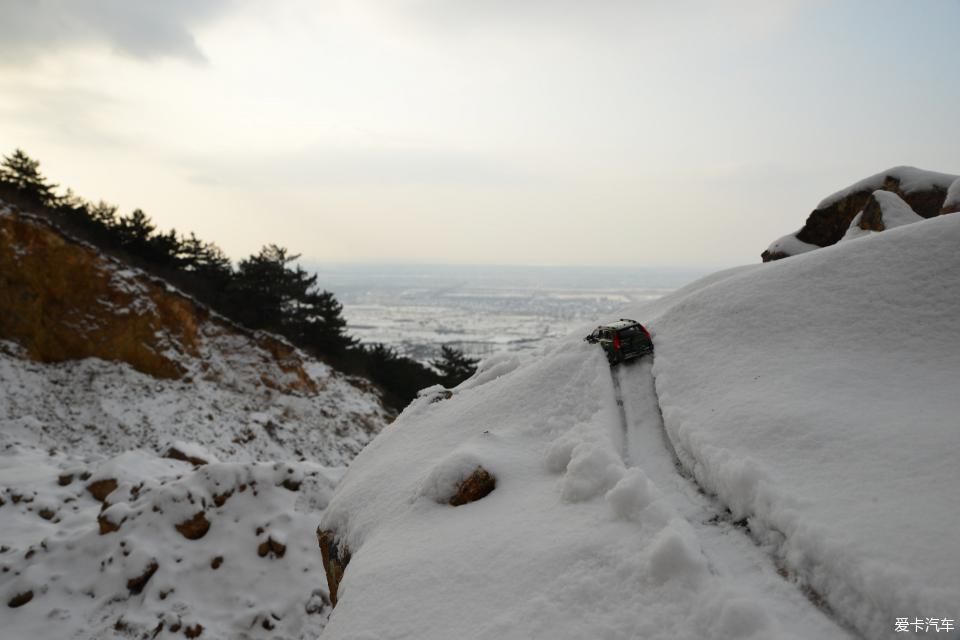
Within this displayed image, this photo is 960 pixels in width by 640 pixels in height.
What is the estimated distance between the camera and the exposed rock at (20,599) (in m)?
7.81

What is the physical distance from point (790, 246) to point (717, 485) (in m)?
14.9

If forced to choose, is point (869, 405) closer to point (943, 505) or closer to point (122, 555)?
point (943, 505)

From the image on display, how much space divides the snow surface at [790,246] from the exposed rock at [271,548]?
58.8 ft

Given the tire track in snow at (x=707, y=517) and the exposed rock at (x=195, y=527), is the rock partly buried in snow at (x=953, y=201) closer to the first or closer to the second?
the tire track in snow at (x=707, y=517)

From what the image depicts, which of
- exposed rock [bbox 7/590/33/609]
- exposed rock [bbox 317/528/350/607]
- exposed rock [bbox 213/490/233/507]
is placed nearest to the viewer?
exposed rock [bbox 317/528/350/607]

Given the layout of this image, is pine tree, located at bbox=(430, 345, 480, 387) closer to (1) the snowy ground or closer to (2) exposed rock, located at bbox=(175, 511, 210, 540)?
(1) the snowy ground

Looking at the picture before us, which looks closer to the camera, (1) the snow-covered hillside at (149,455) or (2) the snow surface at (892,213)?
(1) the snow-covered hillside at (149,455)

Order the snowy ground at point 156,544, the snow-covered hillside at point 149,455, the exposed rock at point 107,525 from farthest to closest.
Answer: the exposed rock at point 107,525, the snow-covered hillside at point 149,455, the snowy ground at point 156,544

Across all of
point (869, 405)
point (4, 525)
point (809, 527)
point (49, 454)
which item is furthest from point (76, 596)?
point (869, 405)

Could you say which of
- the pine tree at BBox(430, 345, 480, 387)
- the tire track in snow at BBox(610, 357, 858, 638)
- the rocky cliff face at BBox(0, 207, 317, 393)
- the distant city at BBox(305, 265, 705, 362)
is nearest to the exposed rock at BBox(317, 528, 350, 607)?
the tire track in snow at BBox(610, 357, 858, 638)

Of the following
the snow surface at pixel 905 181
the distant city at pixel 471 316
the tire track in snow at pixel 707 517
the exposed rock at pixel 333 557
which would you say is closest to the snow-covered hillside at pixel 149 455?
the exposed rock at pixel 333 557

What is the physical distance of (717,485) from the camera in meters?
5.15

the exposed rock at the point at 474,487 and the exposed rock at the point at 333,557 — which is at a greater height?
the exposed rock at the point at 474,487

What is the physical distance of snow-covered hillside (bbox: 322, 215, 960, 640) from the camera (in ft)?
11.9
